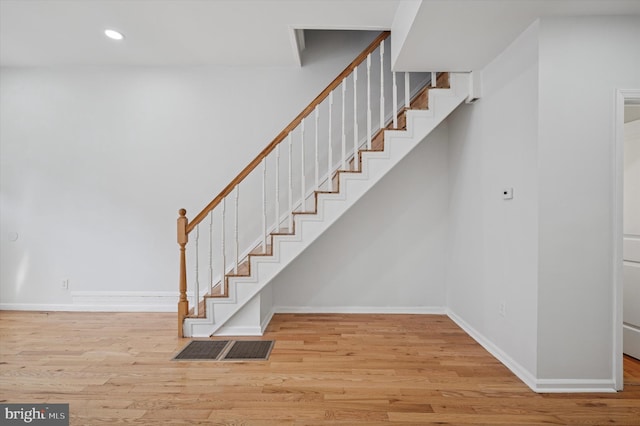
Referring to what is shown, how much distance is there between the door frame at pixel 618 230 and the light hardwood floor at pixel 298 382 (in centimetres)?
24

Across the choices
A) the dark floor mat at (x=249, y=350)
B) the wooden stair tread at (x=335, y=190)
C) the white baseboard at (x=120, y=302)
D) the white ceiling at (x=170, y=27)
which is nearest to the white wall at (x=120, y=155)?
the white baseboard at (x=120, y=302)

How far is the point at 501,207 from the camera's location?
2.86 m

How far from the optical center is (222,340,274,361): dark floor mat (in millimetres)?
2842

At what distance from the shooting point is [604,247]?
90.6 inches

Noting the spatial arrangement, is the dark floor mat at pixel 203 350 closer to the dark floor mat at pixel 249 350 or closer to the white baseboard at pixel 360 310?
the dark floor mat at pixel 249 350

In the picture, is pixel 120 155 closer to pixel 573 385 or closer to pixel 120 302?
pixel 120 302

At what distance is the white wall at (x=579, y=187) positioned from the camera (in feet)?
7.58

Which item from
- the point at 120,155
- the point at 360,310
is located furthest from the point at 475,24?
the point at 120,155

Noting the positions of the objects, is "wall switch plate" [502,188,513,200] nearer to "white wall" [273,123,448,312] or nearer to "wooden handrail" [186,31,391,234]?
"white wall" [273,123,448,312]

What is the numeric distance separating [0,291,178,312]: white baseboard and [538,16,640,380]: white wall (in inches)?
154

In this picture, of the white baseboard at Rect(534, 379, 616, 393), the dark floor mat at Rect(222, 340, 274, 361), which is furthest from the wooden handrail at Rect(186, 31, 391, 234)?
the white baseboard at Rect(534, 379, 616, 393)

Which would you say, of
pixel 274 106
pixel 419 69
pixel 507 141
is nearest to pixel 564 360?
pixel 507 141

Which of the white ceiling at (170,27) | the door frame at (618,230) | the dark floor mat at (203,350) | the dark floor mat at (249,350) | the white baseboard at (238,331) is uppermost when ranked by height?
the white ceiling at (170,27)

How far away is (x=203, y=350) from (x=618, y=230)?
3.30 m
